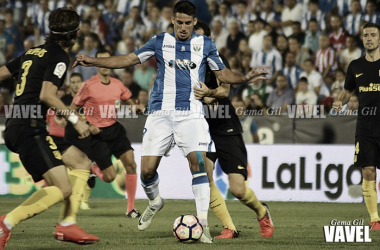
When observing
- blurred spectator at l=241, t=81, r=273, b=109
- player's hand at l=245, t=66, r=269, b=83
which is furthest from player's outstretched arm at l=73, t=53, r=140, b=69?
blurred spectator at l=241, t=81, r=273, b=109

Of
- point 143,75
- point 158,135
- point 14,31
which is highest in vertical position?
point 14,31

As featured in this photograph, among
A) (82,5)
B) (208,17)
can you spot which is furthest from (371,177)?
(82,5)

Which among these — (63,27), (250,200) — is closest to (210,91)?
(250,200)

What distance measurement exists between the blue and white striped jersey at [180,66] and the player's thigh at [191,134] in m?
0.13

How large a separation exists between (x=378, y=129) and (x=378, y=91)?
19.0 inches

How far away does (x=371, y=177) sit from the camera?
8891mm

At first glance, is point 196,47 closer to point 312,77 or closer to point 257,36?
point 312,77

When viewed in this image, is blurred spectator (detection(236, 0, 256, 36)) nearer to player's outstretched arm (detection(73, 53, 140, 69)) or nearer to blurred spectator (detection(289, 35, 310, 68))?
blurred spectator (detection(289, 35, 310, 68))

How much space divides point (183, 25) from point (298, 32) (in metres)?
9.04

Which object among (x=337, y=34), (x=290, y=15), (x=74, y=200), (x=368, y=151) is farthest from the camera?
(x=290, y=15)

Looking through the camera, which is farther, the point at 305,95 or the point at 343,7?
the point at 343,7

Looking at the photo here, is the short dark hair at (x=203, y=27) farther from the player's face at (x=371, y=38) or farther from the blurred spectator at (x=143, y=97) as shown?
the blurred spectator at (x=143, y=97)

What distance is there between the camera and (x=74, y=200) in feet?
22.6

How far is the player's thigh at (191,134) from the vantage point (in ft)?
24.5
